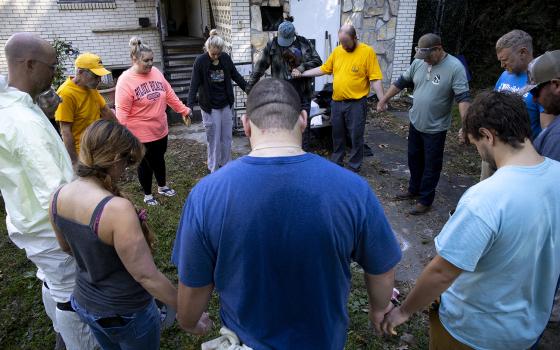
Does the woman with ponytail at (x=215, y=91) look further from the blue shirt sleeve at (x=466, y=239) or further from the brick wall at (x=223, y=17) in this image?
the blue shirt sleeve at (x=466, y=239)

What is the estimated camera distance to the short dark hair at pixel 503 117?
1.67 metres

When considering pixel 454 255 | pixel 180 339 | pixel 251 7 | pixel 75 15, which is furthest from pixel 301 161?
pixel 75 15

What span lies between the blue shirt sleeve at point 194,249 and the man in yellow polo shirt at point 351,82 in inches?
169

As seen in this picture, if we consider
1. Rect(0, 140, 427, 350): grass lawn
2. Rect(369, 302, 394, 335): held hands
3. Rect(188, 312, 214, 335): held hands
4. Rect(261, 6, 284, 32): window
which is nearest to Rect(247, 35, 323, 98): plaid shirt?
Rect(261, 6, 284, 32): window

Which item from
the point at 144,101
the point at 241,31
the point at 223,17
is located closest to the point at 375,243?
the point at 144,101

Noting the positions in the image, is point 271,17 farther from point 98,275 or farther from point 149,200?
point 98,275

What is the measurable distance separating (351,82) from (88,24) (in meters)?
6.93

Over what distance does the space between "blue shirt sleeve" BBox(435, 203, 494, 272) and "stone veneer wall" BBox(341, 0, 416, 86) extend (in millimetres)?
7505

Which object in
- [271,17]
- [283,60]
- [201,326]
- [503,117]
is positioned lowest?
[201,326]

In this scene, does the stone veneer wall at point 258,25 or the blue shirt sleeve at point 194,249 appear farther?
the stone veneer wall at point 258,25

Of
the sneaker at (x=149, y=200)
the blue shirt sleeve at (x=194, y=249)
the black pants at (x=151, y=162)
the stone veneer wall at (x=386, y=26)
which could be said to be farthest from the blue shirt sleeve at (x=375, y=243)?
the stone veneer wall at (x=386, y=26)

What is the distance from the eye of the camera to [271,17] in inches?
313

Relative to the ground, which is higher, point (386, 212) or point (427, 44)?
point (427, 44)

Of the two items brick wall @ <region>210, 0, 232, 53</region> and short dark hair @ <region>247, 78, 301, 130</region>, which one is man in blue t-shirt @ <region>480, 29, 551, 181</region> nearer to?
short dark hair @ <region>247, 78, 301, 130</region>
